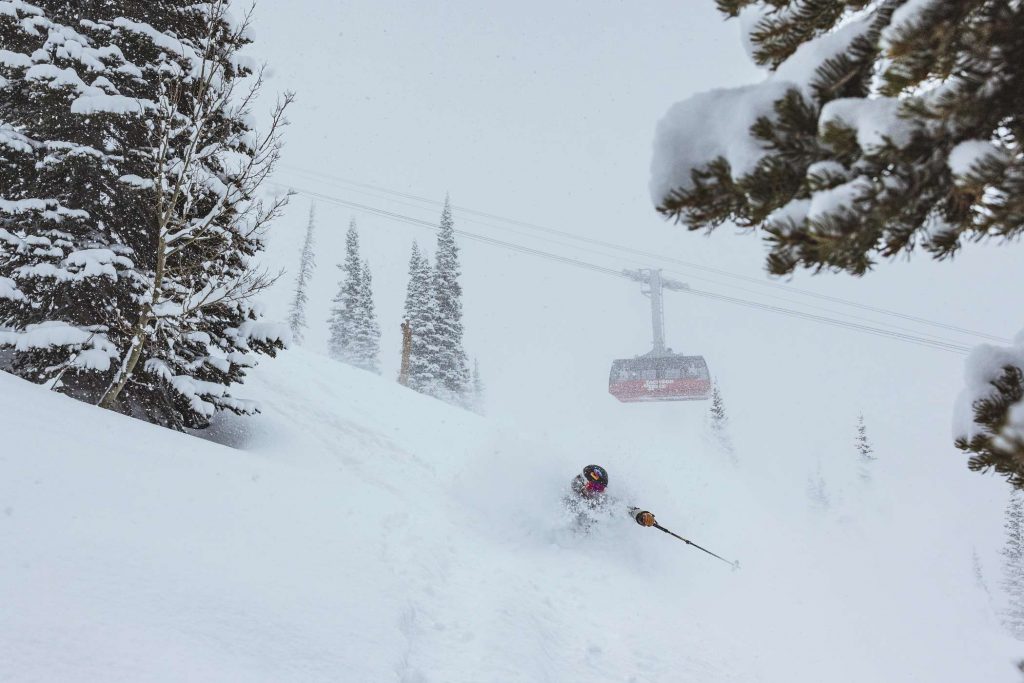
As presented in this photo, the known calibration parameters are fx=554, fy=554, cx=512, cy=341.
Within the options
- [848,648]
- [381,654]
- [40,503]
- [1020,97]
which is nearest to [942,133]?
[1020,97]

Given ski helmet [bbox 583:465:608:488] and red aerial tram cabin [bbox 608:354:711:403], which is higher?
red aerial tram cabin [bbox 608:354:711:403]

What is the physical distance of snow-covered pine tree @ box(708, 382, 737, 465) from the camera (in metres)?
45.0

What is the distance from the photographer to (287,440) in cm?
1148

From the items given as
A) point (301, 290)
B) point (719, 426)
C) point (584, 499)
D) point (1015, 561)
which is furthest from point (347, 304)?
point (1015, 561)

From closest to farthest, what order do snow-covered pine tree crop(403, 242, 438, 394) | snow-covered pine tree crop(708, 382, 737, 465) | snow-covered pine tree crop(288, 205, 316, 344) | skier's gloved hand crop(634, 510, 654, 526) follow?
1. skier's gloved hand crop(634, 510, 654, 526)
2. snow-covered pine tree crop(403, 242, 438, 394)
3. snow-covered pine tree crop(708, 382, 737, 465)
4. snow-covered pine tree crop(288, 205, 316, 344)

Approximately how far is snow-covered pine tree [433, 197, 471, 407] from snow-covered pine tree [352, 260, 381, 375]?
7533mm

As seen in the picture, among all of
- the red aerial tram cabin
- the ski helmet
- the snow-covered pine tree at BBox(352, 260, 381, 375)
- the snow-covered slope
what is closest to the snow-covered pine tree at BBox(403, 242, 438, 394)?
the snow-covered pine tree at BBox(352, 260, 381, 375)

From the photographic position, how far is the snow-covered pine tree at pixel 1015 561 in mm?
35719

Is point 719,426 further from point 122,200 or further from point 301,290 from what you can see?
point 122,200

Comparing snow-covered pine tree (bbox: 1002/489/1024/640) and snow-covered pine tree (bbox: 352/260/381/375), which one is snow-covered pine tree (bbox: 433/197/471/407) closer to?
snow-covered pine tree (bbox: 352/260/381/375)

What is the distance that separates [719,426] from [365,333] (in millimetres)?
29703

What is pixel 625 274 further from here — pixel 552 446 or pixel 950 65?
pixel 950 65

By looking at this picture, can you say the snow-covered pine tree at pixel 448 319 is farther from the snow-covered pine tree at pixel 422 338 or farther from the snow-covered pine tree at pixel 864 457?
the snow-covered pine tree at pixel 864 457

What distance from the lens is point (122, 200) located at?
9.57 meters
